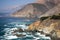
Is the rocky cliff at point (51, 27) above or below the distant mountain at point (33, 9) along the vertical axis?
below

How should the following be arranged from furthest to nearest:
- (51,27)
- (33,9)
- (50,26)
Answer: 1. (33,9)
2. (50,26)
3. (51,27)

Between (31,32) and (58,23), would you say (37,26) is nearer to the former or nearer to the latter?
(31,32)

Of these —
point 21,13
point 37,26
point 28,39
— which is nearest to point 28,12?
point 21,13

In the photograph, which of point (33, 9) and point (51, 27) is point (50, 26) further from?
point (33, 9)

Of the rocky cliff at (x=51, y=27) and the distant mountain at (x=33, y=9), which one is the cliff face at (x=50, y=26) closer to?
the rocky cliff at (x=51, y=27)

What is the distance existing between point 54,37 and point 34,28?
11949mm

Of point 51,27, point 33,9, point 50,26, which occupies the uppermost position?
point 33,9

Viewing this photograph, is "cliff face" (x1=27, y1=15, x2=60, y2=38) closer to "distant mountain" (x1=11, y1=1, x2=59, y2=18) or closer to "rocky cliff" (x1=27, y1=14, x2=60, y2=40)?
"rocky cliff" (x1=27, y1=14, x2=60, y2=40)

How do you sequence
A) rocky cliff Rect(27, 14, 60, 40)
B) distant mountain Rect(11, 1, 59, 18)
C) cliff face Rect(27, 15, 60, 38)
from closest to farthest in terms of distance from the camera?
rocky cliff Rect(27, 14, 60, 40)
cliff face Rect(27, 15, 60, 38)
distant mountain Rect(11, 1, 59, 18)

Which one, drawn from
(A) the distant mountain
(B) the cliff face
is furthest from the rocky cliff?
(A) the distant mountain

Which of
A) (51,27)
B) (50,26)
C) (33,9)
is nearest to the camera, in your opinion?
(51,27)

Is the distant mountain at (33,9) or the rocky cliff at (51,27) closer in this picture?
the rocky cliff at (51,27)

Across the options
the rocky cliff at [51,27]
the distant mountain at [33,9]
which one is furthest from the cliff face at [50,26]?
the distant mountain at [33,9]

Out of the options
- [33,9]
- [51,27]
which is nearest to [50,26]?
[51,27]
